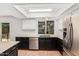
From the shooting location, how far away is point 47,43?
20.2 feet

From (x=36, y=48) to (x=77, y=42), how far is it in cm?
462

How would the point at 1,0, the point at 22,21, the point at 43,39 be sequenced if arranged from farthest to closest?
the point at 43,39
the point at 22,21
the point at 1,0

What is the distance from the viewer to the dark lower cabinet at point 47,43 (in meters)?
6.07

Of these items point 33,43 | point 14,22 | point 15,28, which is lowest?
point 33,43

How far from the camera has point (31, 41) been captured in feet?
20.9

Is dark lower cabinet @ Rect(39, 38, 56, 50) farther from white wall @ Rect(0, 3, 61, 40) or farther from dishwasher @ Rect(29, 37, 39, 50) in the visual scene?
white wall @ Rect(0, 3, 61, 40)

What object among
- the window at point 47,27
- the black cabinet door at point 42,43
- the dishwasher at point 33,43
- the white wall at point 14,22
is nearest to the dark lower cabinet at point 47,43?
the black cabinet door at point 42,43

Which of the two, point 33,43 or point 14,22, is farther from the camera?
point 33,43

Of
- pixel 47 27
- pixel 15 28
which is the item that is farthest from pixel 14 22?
pixel 47 27

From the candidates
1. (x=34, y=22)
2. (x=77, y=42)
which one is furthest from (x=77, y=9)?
(x=34, y=22)

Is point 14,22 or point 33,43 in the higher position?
point 14,22

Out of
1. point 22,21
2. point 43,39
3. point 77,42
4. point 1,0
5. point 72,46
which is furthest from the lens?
point 43,39

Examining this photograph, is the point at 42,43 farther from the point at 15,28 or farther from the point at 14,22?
the point at 14,22

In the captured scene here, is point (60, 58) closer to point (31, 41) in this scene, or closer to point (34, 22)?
point (34, 22)
